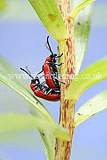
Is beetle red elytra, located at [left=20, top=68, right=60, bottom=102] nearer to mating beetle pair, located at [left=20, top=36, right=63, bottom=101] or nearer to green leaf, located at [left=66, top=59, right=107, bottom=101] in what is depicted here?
mating beetle pair, located at [left=20, top=36, right=63, bottom=101]

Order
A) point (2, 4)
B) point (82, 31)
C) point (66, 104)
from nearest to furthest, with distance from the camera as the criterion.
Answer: point (2, 4), point (66, 104), point (82, 31)

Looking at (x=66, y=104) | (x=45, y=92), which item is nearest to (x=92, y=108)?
(x=66, y=104)

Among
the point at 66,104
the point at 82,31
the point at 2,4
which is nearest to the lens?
the point at 2,4

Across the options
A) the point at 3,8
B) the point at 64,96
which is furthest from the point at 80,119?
the point at 3,8

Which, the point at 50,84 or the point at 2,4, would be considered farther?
the point at 50,84

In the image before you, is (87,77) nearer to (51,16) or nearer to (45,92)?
(51,16)

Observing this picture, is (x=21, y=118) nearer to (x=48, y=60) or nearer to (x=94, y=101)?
(x=94, y=101)

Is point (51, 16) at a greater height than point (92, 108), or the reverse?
point (51, 16)

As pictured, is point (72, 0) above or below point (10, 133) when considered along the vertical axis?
above
